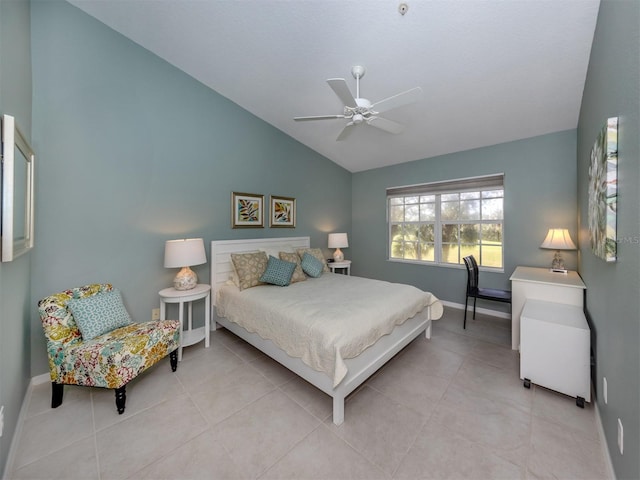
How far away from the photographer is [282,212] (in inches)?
157

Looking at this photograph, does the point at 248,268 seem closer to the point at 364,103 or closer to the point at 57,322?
the point at 57,322

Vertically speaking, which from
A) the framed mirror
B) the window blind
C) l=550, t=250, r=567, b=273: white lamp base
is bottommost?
l=550, t=250, r=567, b=273: white lamp base

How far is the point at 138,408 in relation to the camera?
180cm

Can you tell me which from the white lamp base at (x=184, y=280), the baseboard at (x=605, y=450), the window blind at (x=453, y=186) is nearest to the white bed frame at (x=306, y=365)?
the white lamp base at (x=184, y=280)

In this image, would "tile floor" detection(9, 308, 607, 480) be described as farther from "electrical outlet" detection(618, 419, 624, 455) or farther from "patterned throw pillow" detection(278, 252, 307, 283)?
"patterned throw pillow" detection(278, 252, 307, 283)

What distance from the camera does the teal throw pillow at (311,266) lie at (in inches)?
134

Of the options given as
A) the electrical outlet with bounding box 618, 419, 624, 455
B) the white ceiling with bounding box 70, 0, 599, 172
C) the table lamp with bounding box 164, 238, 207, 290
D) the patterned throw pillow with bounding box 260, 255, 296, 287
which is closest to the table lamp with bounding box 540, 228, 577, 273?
the white ceiling with bounding box 70, 0, 599, 172

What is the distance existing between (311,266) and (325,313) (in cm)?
148

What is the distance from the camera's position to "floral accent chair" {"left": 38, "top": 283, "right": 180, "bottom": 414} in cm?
172

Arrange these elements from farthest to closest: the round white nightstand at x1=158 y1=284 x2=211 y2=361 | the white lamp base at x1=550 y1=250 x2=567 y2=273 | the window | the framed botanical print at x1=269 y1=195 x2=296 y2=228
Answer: the framed botanical print at x1=269 y1=195 x2=296 y2=228
the window
the white lamp base at x1=550 y1=250 x2=567 y2=273
the round white nightstand at x1=158 y1=284 x2=211 y2=361

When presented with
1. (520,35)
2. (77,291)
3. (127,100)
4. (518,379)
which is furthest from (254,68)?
(518,379)

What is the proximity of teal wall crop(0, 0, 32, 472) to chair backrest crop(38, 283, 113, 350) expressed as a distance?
130 millimetres

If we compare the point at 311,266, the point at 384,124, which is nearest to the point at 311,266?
the point at 311,266

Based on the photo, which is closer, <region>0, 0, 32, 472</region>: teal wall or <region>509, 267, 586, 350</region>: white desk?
<region>0, 0, 32, 472</region>: teal wall
